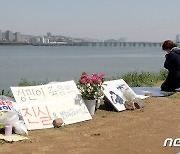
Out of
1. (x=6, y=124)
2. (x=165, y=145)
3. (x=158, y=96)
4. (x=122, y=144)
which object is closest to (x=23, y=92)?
(x=6, y=124)

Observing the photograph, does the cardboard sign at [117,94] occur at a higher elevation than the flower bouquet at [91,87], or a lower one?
lower

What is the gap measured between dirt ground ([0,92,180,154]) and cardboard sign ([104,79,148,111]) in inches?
9.1

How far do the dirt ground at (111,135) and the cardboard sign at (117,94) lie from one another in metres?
0.23

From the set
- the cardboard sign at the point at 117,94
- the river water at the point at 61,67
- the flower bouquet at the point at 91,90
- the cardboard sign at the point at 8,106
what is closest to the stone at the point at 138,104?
the cardboard sign at the point at 117,94

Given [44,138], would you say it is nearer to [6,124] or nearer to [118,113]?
[6,124]

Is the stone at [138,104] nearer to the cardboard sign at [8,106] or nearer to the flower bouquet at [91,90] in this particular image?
the flower bouquet at [91,90]

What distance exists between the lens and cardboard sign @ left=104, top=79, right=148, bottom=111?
7.37 metres

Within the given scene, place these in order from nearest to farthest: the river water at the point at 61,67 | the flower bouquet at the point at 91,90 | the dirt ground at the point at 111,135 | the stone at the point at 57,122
Result: 1. the dirt ground at the point at 111,135
2. the stone at the point at 57,122
3. the flower bouquet at the point at 91,90
4. the river water at the point at 61,67

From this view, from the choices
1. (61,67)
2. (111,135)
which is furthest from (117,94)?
(61,67)

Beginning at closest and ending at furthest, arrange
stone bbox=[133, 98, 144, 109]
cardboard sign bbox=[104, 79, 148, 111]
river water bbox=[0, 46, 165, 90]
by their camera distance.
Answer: cardboard sign bbox=[104, 79, 148, 111] → stone bbox=[133, 98, 144, 109] → river water bbox=[0, 46, 165, 90]

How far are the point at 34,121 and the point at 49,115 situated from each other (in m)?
0.31

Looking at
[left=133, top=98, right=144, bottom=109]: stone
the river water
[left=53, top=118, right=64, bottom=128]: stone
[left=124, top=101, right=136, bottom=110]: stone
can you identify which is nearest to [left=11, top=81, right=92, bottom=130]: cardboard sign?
[left=53, top=118, right=64, bottom=128]: stone

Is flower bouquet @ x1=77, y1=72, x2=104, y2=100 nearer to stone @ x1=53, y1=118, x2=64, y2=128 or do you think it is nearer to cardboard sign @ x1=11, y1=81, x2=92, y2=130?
cardboard sign @ x1=11, y1=81, x2=92, y2=130

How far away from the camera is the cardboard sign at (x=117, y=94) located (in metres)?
7.37
